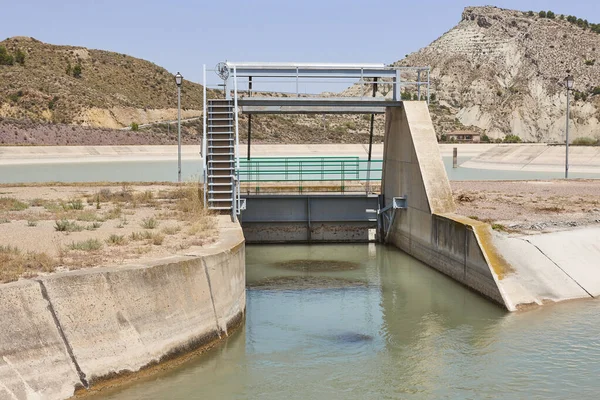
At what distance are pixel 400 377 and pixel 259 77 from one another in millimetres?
14008

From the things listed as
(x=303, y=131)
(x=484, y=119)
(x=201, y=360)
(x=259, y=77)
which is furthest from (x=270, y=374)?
(x=484, y=119)

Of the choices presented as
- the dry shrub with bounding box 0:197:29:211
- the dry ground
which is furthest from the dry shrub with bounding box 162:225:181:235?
the dry shrub with bounding box 0:197:29:211

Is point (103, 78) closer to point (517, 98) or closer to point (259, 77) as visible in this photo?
point (517, 98)

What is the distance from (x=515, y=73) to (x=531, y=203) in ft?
430

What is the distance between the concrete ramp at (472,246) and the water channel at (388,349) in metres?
0.54

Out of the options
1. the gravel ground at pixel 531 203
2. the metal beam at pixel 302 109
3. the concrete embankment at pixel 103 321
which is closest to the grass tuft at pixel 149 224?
the concrete embankment at pixel 103 321

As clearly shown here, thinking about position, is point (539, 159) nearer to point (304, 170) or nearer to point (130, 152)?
point (304, 170)

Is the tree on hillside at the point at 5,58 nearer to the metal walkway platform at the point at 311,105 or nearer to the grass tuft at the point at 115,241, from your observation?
the metal walkway platform at the point at 311,105

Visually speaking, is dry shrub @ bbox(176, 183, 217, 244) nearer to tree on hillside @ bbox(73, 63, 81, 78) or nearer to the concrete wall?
the concrete wall

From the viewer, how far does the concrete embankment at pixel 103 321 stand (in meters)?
9.85

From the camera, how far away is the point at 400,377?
485 inches

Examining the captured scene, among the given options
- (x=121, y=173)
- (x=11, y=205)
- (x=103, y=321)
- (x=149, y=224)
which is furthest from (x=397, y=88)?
(x=121, y=173)

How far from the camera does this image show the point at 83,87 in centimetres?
11006

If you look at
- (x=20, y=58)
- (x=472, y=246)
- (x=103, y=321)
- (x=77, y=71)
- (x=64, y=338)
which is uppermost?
(x=20, y=58)
